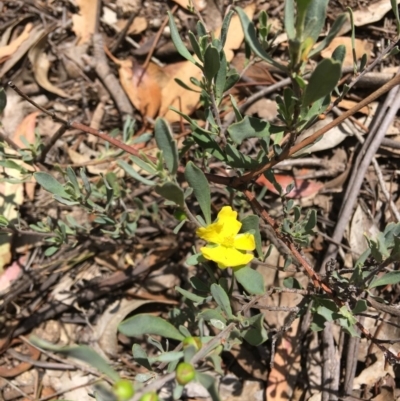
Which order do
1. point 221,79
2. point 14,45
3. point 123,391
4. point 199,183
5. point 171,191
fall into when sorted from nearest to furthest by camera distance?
point 123,391
point 171,191
point 199,183
point 221,79
point 14,45

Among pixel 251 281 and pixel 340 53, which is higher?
pixel 340 53

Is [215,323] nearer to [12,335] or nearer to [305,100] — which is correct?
[305,100]

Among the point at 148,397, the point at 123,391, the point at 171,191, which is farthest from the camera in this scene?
the point at 171,191

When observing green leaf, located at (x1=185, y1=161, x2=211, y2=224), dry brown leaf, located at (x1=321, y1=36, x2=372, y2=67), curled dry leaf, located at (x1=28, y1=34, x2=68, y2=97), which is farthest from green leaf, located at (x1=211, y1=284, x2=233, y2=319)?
curled dry leaf, located at (x1=28, y1=34, x2=68, y2=97)

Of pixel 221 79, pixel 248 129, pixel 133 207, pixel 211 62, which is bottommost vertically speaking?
pixel 133 207

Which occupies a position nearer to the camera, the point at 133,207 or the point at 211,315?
the point at 211,315

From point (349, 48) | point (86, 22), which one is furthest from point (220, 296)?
point (86, 22)

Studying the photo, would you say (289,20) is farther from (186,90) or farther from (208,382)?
(186,90)

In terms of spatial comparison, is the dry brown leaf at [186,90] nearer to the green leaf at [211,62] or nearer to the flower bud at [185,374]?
the green leaf at [211,62]

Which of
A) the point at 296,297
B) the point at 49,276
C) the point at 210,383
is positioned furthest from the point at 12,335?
the point at 210,383
